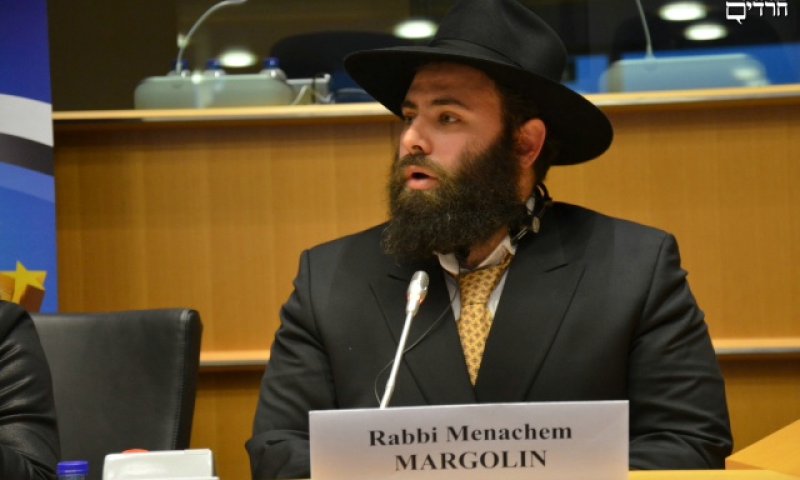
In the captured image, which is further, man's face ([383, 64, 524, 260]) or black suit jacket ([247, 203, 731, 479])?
man's face ([383, 64, 524, 260])

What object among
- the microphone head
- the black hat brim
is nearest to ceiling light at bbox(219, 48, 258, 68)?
the black hat brim

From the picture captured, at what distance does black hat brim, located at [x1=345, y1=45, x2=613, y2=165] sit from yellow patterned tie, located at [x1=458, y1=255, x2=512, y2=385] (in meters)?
0.36

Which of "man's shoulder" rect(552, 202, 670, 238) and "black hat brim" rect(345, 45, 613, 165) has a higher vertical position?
"black hat brim" rect(345, 45, 613, 165)

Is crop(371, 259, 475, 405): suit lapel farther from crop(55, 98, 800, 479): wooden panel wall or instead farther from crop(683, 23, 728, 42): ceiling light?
crop(683, 23, 728, 42): ceiling light

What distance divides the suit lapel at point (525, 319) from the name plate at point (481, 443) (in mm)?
847

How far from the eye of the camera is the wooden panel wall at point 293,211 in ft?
12.7

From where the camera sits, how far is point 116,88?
15.3 ft

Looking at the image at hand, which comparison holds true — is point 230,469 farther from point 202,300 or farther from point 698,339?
point 698,339

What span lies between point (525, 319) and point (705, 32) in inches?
93.0

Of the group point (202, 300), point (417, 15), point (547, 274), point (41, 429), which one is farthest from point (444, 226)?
point (417, 15)

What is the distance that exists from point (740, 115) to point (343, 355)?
1.98 m

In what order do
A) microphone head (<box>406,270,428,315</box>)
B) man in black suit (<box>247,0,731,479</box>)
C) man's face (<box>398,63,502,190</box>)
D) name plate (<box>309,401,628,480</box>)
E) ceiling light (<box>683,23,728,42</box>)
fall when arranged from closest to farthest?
1. name plate (<box>309,401,628,480</box>)
2. microphone head (<box>406,270,428,315</box>)
3. man in black suit (<box>247,0,731,479</box>)
4. man's face (<box>398,63,502,190</box>)
5. ceiling light (<box>683,23,728,42</box>)

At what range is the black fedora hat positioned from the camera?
8.30 ft

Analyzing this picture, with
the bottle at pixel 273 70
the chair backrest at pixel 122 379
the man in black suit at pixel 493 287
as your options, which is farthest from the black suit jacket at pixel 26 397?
the bottle at pixel 273 70
